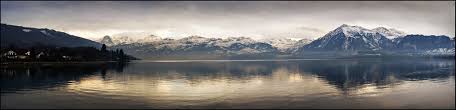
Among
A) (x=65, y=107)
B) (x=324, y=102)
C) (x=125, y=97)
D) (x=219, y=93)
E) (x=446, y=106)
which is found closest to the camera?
(x=65, y=107)

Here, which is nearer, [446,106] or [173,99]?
[446,106]

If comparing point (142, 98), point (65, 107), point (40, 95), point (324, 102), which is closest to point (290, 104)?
point (324, 102)

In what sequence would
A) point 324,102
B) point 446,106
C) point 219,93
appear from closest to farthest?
point 446,106
point 324,102
point 219,93

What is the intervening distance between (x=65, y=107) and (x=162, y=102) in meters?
14.3

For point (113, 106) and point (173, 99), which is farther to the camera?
point (173, 99)

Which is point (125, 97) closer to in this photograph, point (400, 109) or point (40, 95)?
point (40, 95)

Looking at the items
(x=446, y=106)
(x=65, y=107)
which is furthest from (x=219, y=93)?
(x=446, y=106)

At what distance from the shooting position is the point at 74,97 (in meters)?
71.8

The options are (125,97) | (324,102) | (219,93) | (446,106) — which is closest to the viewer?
(446,106)

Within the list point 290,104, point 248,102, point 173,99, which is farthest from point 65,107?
point 290,104

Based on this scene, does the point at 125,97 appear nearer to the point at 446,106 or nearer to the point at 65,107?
the point at 65,107

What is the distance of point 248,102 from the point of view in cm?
6744

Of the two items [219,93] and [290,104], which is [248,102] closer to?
[290,104]

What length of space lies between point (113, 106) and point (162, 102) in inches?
325
